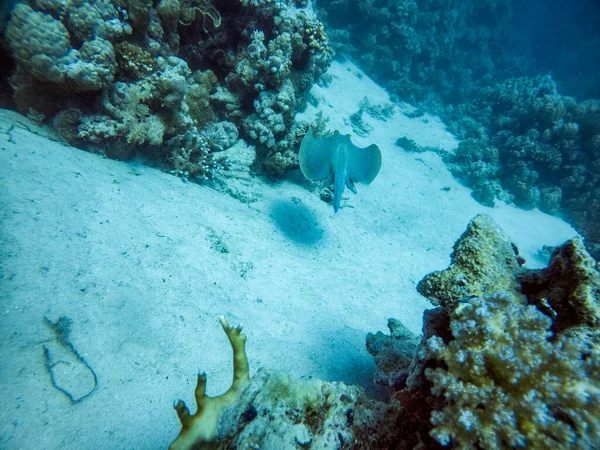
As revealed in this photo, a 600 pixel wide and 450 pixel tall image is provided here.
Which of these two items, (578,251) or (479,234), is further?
(479,234)

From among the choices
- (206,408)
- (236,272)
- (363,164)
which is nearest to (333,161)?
(363,164)

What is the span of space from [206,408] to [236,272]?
2.49 m

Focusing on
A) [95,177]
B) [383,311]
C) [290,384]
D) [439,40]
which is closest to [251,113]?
[95,177]

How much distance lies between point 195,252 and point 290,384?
2690 millimetres

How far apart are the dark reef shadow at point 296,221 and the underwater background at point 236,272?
0.05 meters

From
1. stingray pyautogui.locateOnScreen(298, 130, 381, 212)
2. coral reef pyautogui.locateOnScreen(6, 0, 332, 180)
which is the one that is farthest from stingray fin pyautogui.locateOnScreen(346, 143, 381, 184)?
coral reef pyautogui.locateOnScreen(6, 0, 332, 180)

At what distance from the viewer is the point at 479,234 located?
3.15 m

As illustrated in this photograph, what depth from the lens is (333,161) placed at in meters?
5.54

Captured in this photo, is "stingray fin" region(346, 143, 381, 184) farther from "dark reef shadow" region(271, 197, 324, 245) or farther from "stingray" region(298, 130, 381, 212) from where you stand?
"dark reef shadow" region(271, 197, 324, 245)

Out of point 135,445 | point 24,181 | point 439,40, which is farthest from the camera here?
point 439,40

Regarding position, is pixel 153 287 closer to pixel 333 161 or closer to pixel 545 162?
pixel 333 161

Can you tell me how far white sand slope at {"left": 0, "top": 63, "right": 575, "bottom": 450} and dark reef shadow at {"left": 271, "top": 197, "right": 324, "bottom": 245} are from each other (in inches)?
1.2

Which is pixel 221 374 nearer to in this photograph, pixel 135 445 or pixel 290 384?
pixel 135 445

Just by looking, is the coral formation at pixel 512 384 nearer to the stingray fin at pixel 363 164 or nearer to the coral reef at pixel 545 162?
the stingray fin at pixel 363 164
